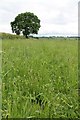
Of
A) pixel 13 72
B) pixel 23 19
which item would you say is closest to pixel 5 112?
pixel 13 72

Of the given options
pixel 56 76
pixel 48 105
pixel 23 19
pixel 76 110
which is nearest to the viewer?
pixel 48 105

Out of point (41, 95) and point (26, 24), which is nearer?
point (41, 95)

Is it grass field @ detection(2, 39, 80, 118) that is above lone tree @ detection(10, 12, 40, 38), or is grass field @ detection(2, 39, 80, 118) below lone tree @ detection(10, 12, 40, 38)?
below

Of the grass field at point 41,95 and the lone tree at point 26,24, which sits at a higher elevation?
the lone tree at point 26,24

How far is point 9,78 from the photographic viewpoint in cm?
393

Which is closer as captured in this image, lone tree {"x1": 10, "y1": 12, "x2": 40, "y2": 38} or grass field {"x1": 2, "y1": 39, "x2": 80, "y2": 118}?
grass field {"x1": 2, "y1": 39, "x2": 80, "y2": 118}

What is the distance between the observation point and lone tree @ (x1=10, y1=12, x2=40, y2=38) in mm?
55984

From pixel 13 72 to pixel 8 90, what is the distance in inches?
38.3

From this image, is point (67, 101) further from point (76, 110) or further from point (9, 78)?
point (9, 78)

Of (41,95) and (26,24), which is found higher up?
(26,24)

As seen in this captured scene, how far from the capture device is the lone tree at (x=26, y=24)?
5598 centimetres

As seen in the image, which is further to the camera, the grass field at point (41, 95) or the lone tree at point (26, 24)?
the lone tree at point (26, 24)

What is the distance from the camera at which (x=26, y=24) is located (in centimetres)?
5791

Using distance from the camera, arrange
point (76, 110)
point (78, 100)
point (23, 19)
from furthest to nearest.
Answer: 1. point (23, 19)
2. point (78, 100)
3. point (76, 110)
